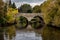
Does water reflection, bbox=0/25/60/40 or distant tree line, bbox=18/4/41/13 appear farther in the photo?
distant tree line, bbox=18/4/41/13

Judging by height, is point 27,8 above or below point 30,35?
above

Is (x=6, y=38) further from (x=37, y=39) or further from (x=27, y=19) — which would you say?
(x=27, y=19)

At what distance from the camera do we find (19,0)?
92000 mm

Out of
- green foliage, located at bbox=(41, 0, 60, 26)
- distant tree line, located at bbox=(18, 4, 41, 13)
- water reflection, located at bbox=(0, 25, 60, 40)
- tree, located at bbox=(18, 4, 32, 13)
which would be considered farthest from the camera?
tree, located at bbox=(18, 4, 32, 13)

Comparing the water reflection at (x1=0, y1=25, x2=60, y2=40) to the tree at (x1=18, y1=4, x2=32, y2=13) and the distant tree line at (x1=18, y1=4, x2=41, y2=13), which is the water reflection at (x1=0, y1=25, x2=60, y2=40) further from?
the tree at (x1=18, y1=4, x2=32, y2=13)

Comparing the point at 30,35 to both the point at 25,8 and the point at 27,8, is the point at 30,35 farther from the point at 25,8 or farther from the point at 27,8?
the point at 27,8

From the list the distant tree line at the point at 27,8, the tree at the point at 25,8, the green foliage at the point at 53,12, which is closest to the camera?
the green foliage at the point at 53,12

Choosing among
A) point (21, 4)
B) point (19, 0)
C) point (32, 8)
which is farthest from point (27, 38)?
point (19, 0)

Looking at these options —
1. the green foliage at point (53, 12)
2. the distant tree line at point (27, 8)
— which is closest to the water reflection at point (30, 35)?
the green foliage at point (53, 12)

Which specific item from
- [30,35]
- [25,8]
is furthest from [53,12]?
[25,8]

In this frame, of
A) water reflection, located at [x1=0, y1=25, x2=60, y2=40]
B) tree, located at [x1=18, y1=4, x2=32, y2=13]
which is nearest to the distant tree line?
tree, located at [x1=18, y1=4, x2=32, y2=13]

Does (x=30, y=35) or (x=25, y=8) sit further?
(x=25, y=8)

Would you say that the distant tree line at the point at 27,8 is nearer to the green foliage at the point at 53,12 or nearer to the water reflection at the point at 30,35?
the green foliage at the point at 53,12

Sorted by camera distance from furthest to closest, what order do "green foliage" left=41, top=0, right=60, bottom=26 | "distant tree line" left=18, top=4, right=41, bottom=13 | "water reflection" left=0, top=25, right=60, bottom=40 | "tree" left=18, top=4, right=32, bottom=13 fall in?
"tree" left=18, top=4, right=32, bottom=13
"distant tree line" left=18, top=4, right=41, bottom=13
"green foliage" left=41, top=0, right=60, bottom=26
"water reflection" left=0, top=25, right=60, bottom=40
